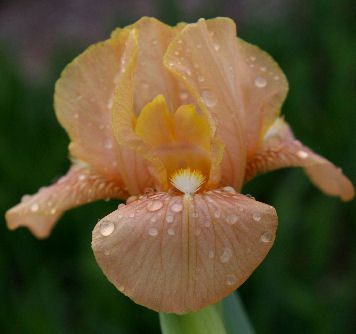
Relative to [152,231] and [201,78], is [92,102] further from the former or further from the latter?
[152,231]

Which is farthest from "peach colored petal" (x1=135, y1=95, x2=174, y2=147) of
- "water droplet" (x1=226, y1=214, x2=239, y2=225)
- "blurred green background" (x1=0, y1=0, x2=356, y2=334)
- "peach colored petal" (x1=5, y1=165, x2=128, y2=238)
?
"blurred green background" (x1=0, y1=0, x2=356, y2=334)

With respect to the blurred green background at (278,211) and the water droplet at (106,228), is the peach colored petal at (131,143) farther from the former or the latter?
the blurred green background at (278,211)

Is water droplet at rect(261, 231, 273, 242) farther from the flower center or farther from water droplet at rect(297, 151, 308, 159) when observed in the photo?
water droplet at rect(297, 151, 308, 159)

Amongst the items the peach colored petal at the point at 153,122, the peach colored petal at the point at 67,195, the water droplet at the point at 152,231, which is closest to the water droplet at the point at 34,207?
the peach colored petal at the point at 67,195

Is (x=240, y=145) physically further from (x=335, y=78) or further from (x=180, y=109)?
(x=335, y=78)

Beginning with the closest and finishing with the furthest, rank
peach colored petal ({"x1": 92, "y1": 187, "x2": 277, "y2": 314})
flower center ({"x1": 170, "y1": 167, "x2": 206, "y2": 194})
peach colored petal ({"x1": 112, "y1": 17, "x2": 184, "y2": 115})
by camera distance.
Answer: peach colored petal ({"x1": 92, "y1": 187, "x2": 277, "y2": 314}) < flower center ({"x1": 170, "y1": 167, "x2": 206, "y2": 194}) < peach colored petal ({"x1": 112, "y1": 17, "x2": 184, "y2": 115})


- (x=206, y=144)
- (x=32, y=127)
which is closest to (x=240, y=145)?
(x=206, y=144)

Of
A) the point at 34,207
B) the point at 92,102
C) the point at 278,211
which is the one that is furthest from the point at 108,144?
the point at 278,211
